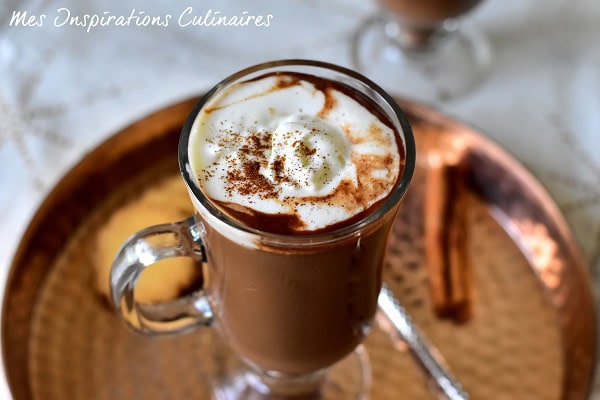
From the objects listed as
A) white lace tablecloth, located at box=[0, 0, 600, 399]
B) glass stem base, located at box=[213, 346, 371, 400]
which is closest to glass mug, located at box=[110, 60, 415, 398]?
glass stem base, located at box=[213, 346, 371, 400]

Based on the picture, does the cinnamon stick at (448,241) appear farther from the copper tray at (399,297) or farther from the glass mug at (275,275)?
the glass mug at (275,275)

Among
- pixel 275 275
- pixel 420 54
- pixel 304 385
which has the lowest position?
pixel 304 385

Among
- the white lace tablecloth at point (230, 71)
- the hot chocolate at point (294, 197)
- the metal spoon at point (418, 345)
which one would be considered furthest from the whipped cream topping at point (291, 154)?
the white lace tablecloth at point (230, 71)

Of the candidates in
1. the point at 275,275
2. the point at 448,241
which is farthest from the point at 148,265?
the point at 448,241

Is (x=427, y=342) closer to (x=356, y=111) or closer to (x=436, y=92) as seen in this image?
(x=356, y=111)

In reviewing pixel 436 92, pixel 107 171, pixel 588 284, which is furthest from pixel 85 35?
pixel 588 284

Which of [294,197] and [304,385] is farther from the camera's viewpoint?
[304,385]

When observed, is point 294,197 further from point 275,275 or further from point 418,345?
point 418,345

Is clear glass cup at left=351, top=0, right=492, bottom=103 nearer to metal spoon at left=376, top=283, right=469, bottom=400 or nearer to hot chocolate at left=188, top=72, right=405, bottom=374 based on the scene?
metal spoon at left=376, top=283, right=469, bottom=400
